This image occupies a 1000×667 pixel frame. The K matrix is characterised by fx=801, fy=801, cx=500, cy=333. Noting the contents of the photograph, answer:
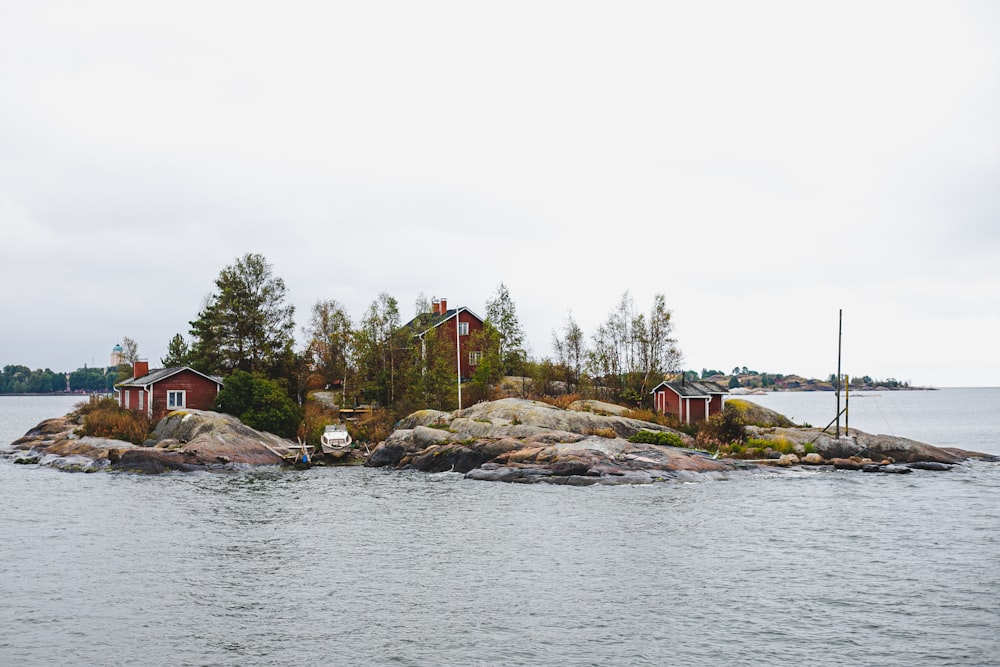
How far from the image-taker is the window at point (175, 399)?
6462 centimetres

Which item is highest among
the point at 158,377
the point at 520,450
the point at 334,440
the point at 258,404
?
the point at 158,377

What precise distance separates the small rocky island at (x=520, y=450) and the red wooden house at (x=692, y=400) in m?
3.54

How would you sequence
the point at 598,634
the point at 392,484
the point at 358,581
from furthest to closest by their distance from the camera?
the point at 392,484
the point at 358,581
the point at 598,634

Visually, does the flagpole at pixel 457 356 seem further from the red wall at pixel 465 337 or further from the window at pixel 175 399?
the window at pixel 175 399

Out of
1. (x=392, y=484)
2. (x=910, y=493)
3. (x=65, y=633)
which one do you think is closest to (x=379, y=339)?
(x=392, y=484)

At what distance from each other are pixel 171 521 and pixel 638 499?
2153cm

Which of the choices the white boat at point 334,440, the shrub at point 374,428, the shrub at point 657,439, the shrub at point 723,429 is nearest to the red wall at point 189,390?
the white boat at point 334,440

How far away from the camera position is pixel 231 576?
2584 cm

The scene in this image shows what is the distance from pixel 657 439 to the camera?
5297cm

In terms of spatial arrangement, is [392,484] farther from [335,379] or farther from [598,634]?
[335,379]

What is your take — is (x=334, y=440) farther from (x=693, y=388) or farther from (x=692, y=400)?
(x=693, y=388)

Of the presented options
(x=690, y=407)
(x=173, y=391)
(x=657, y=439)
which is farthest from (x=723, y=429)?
(x=173, y=391)

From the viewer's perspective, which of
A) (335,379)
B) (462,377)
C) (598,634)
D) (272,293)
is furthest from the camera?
(335,379)

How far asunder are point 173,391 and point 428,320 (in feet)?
81.9
